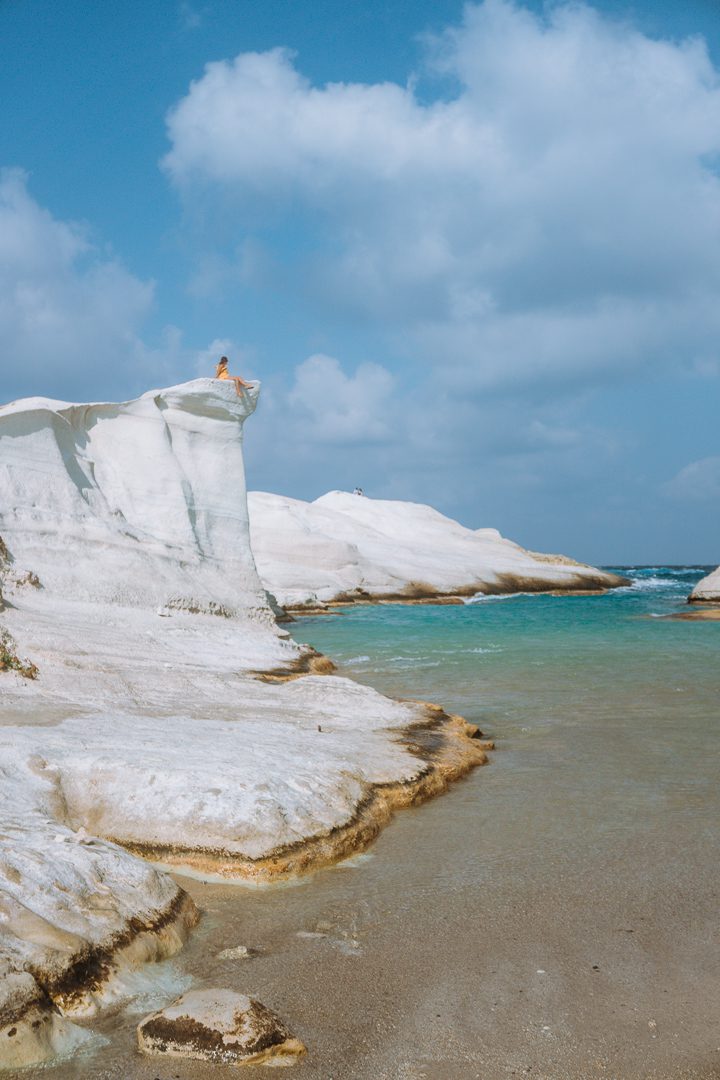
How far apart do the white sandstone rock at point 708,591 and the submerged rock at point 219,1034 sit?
35946mm

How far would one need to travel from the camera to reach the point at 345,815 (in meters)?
5.85

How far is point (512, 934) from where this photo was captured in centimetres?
429

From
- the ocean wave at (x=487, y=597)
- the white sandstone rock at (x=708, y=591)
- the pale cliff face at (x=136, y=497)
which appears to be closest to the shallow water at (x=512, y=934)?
the pale cliff face at (x=136, y=497)

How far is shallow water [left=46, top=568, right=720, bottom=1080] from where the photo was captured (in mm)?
3180

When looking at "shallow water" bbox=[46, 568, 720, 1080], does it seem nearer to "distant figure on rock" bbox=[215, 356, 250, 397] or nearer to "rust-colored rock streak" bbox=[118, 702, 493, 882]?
"rust-colored rock streak" bbox=[118, 702, 493, 882]

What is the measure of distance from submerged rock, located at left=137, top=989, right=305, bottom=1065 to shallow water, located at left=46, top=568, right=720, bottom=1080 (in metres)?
0.07

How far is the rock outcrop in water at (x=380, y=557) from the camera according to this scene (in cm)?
4162

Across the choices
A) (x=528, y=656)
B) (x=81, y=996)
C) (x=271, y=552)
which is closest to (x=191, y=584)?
(x=528, y=656)

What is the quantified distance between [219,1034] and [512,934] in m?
1.79

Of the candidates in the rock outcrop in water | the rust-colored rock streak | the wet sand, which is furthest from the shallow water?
the rock outcrop in water

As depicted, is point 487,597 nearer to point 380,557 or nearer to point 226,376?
point 380,557

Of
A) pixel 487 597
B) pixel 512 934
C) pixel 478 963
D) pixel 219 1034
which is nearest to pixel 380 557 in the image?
pixel 487 597

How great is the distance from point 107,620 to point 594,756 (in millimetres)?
8238

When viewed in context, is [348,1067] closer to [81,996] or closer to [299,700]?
[81,996]
